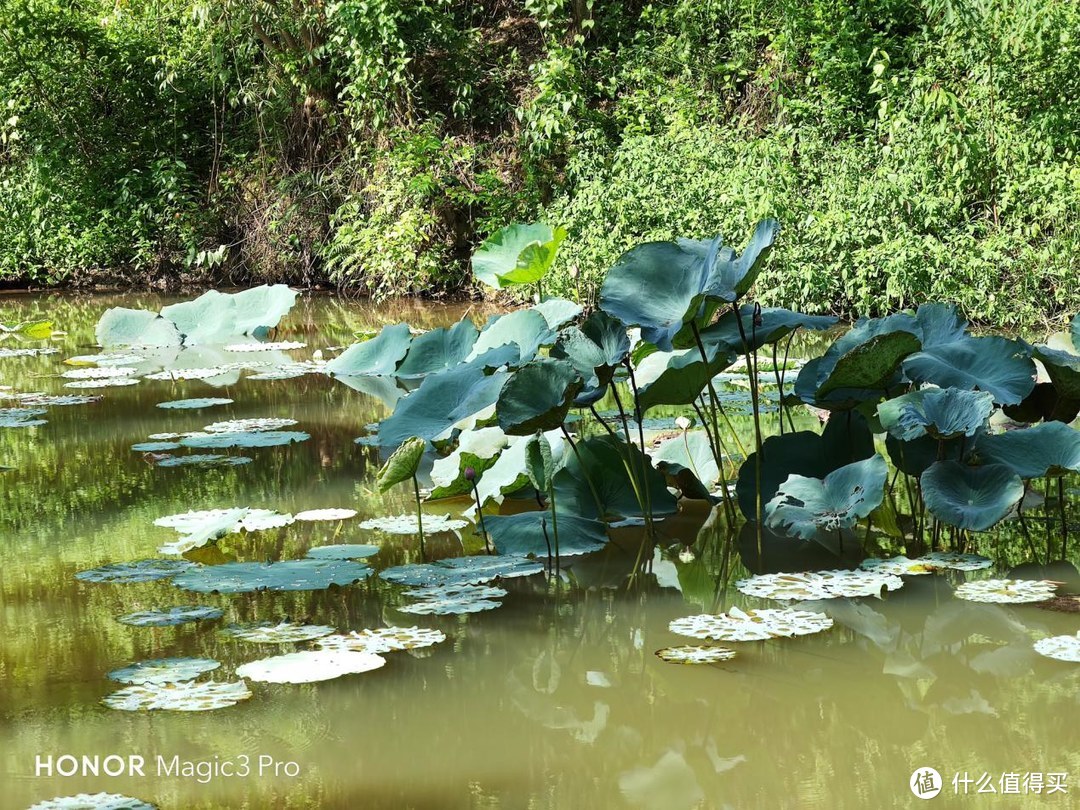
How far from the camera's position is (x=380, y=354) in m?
3.47

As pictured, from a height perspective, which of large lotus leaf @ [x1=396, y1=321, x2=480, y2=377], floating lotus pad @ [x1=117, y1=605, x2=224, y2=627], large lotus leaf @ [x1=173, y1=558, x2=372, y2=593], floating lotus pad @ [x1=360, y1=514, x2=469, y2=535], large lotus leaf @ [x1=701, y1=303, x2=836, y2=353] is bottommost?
floating lotus pad @ [x1=117, y1=605, x2=224, y2=627]

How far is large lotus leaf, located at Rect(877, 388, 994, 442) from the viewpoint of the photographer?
6.80ft

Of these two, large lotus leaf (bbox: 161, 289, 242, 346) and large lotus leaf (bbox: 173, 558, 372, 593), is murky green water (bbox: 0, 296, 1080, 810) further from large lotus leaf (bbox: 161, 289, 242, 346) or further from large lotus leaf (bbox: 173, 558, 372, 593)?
large lotus leaf (bbox: 161, 289, 242, 346)

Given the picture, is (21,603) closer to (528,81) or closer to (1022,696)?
(1022,696)

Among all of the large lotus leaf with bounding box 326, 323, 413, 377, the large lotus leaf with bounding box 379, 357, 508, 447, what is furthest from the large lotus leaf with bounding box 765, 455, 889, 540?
the large lotus leaf with bounding box 326, 323, 413, 377

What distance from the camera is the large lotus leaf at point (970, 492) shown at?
6.70ft

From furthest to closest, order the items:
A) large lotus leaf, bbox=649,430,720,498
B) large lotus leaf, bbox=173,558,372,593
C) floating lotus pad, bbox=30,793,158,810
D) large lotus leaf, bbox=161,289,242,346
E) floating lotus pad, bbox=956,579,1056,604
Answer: large lotus leaf, bbox=161,289,242,346 < large lotus leaf, bbox=649,430,720,498 < large lotus leaf, bbox=173,558,372,593 < floating lotus pad, bbox=956,579,1056,604 < floating lotus pad, bbox=30,793,158,810

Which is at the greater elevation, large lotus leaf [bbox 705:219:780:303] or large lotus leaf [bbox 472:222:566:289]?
large lotus leaf [bbox 472:222:566:289]

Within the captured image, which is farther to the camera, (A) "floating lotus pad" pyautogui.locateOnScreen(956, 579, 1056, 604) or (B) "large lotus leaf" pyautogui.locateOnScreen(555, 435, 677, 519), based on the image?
(B) "large lotus leaf" pyautogui.locateOnScreen(555, 435, 677, 519)

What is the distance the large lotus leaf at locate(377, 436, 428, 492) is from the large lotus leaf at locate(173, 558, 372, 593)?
0.17m

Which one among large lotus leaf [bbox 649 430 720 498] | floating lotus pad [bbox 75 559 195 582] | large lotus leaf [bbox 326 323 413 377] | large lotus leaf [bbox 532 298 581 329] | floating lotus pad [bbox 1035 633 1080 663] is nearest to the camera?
floating lotus pad [bbox 1035 633 1080 663]

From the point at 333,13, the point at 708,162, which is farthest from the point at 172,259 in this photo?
the point at 708,162

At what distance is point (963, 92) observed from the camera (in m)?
6.22

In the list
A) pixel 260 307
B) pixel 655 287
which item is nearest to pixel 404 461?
pixel 655 287
